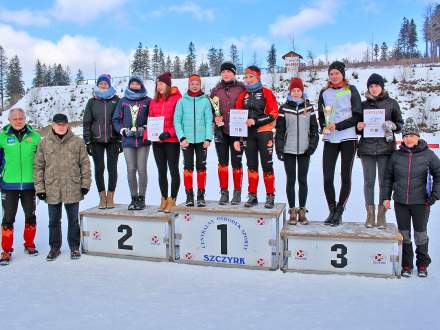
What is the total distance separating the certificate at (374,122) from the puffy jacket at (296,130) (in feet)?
1.67

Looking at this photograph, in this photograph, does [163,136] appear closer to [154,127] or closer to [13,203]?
[154,127]

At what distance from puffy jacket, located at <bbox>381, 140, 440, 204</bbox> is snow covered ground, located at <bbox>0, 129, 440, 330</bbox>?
0.77 m

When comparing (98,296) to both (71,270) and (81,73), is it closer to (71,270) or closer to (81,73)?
(71,270)

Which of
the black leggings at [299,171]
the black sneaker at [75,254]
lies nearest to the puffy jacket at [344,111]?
the black leggings at [299,171]

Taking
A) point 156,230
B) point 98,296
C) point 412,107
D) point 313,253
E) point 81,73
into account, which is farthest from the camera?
point 81,73

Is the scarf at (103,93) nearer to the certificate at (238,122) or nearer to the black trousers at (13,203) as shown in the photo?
the black trousers at (13,203)

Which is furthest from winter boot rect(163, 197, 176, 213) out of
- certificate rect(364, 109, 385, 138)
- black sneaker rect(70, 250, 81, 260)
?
certificate rect(364, 109, 385, 138)

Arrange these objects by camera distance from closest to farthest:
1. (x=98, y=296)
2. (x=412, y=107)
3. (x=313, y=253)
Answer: (x=98, y=296) → (x=313, y=253) → (x=412, y=107)

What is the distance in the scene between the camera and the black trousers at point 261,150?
444cm

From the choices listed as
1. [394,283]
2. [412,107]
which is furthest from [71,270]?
[412,107]

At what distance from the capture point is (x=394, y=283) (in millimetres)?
3732

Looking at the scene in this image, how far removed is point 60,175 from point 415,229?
3.67 metres

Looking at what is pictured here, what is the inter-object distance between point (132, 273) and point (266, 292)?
53.8 inches

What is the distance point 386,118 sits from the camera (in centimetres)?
415
